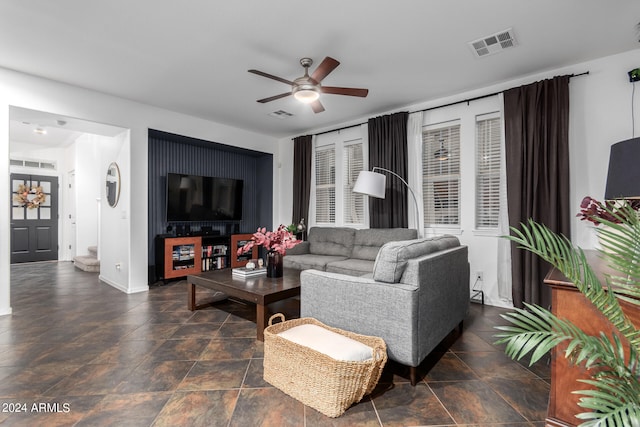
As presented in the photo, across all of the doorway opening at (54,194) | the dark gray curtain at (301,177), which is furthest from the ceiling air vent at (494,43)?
the doorway opening at (54,194)

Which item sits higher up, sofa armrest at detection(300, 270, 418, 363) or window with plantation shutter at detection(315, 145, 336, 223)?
window with plantation shutter at detection(315, 145, 336, 223)

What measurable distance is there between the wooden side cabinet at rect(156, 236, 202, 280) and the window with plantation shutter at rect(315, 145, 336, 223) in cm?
209

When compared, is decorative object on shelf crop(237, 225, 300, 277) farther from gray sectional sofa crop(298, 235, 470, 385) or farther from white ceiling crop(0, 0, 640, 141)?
white ceiling crop(0, 0, 640, 141)

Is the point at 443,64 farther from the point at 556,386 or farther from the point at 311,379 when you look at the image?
the point at 311,379

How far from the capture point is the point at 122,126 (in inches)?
156

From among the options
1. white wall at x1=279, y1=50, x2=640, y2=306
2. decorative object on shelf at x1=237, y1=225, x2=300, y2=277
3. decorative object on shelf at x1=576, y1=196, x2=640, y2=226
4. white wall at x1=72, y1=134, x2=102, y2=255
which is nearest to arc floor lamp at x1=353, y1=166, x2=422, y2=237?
decorative object on shelf at x1=237, y1=225, x2=300, y2=277

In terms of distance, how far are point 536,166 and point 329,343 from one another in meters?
2.85

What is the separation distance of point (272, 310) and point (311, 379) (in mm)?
1776

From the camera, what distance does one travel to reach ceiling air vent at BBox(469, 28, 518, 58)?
102 inches

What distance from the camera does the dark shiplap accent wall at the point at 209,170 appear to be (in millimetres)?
4809

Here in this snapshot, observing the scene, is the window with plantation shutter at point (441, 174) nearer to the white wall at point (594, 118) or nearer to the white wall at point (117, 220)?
the white wall at point (594, 118)

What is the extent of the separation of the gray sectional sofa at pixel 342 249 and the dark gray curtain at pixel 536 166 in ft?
4.08

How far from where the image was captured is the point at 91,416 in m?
1.56

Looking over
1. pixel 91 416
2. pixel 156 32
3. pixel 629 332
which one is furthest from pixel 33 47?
pixel 629 332
